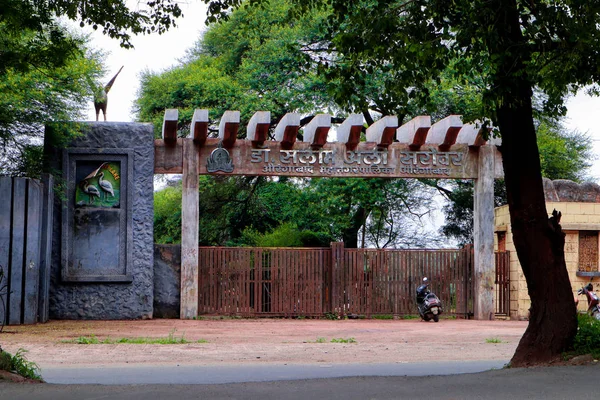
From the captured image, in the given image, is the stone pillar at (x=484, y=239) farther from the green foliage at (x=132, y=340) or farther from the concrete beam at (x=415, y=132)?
the green foliage at (x=132, y=340)

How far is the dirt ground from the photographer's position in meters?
12.6

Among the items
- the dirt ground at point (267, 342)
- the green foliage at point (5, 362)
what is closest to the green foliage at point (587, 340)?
the dirt ground at point (267, 342)

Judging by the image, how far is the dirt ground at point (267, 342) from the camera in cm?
1259

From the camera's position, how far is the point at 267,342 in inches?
602

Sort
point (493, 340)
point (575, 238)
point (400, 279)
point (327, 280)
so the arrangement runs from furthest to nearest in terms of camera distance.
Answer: point (575, 238) → point (400, 279) → point (327, 280) → point (493, 340)

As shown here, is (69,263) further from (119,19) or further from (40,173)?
(119,19)

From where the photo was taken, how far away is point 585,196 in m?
23.8

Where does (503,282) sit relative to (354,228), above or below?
below

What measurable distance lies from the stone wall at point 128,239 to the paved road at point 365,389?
12661 mm

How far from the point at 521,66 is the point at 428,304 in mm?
11755

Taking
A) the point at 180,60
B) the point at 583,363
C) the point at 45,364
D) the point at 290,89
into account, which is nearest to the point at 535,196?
the point at 583,363

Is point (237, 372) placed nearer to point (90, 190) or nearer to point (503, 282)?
point (90, 190)

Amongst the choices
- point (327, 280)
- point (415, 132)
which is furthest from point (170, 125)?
point (415, 132)

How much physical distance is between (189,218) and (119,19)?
1028 centimetres
